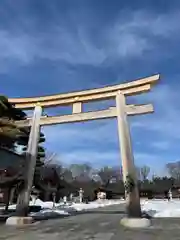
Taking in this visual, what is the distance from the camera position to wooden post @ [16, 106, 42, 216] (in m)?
12.9

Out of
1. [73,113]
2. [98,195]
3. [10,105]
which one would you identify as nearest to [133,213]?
[73,113]

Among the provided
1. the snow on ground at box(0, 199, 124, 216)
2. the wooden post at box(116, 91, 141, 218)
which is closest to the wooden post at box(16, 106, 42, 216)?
the wooden post at box(116, 91, 141, 218)

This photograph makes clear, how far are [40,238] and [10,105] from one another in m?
8.60

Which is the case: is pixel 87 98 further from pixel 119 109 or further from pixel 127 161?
pixel 127 161

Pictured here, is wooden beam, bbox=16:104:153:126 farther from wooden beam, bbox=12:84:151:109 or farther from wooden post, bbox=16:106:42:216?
wooden beam, bbox=12:84:151:109

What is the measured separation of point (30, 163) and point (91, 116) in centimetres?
359

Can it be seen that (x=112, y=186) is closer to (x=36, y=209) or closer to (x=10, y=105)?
(x=36, y=209)

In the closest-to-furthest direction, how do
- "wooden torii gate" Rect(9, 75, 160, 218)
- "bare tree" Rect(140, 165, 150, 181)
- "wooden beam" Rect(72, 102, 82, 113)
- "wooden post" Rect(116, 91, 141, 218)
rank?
"wooden post" Rect(116, 91, 141, 218), "wooden torii gate" Rect(9, 75, 160, 218), "wooden beam" Rect(72, 102, 82, 113), "bare tree" Rect(140, 165, 150, 181)

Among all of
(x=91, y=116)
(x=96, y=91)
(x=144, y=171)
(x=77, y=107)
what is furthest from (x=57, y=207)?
(x=144, y=171)

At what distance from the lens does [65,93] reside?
1434cm

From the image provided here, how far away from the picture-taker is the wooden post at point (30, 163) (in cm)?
1288

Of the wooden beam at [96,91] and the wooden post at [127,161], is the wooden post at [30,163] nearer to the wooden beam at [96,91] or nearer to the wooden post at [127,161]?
the wooden beam at [96,91]

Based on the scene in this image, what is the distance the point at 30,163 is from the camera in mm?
13750

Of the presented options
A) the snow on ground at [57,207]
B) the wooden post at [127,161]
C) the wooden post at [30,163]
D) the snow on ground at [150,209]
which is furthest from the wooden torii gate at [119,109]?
the snow on ground at [57,207]
